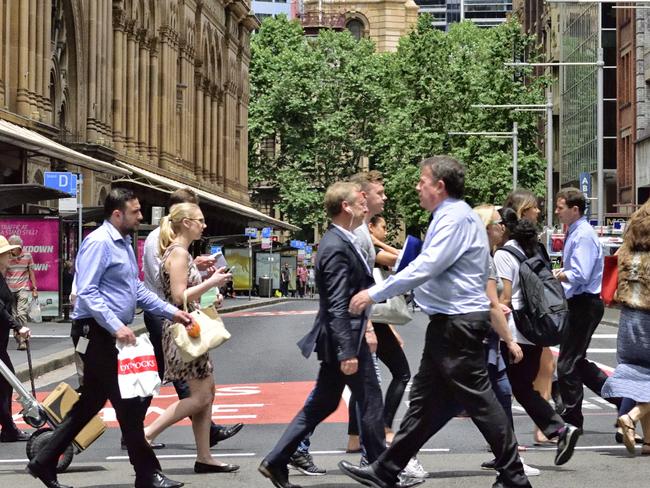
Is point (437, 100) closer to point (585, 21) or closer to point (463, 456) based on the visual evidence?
point (585, 21)

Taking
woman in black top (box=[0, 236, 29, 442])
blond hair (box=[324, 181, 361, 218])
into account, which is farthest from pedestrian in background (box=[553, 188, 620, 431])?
woman in black top (box=[0, 236, 29, 442])

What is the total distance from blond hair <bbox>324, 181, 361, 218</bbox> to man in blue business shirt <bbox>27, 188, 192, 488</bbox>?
118cm

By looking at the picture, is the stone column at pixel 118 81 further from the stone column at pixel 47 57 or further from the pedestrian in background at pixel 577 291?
the pedestrian in background at pixel 577 291

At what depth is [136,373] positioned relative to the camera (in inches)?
368

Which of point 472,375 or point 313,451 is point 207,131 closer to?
point 313,451

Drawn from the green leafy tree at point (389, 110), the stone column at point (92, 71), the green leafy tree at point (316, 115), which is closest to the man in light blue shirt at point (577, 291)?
the stone column at point (92, 71)

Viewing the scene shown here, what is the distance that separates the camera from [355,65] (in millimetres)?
91188

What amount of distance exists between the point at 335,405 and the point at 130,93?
45.1m

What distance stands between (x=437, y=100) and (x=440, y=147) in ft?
7.16

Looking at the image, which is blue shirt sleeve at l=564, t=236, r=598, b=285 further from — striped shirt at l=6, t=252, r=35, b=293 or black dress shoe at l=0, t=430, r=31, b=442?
striped shirt at l=6, t=252, r=35, b=293

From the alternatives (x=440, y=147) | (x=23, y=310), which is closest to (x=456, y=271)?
(x=23, y=310)

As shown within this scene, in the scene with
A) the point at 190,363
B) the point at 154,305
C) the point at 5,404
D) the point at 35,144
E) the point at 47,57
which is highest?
the point at 47,57

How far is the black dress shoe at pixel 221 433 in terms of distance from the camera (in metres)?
11.5

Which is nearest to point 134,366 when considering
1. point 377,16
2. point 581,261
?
point 581,261
